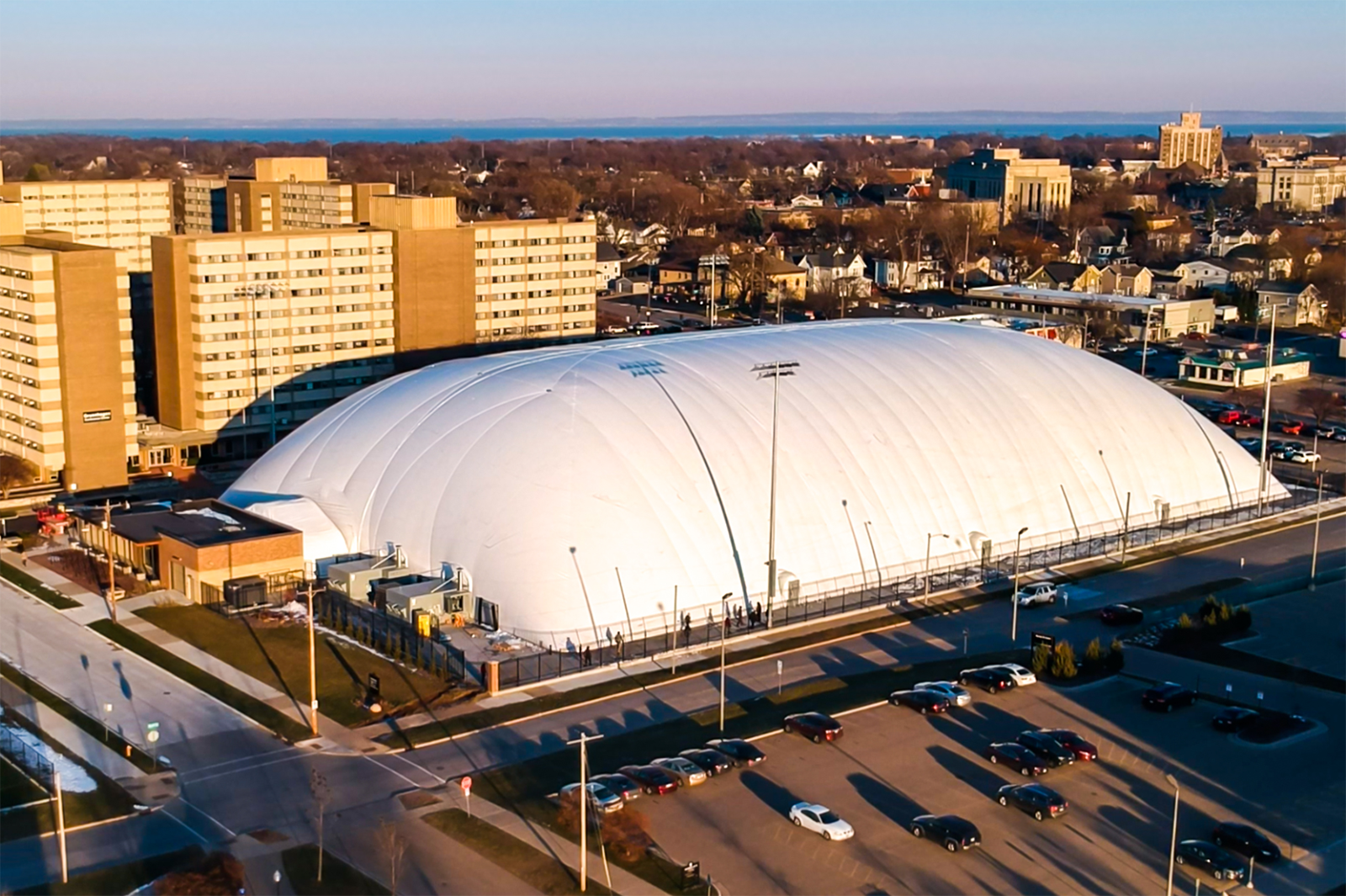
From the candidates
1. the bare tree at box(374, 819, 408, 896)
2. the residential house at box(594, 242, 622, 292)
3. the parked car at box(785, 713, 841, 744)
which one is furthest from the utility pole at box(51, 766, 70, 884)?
the residential house at box(594, 242, 622, 292)

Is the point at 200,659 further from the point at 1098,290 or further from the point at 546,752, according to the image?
the point at 1098,290

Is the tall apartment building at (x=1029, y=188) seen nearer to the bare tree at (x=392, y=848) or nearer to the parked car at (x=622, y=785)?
the parked car at (x=622, y=785)

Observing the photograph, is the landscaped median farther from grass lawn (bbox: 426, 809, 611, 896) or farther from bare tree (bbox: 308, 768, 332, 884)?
grass lawn (bbox: 426, 809, 611, 896)

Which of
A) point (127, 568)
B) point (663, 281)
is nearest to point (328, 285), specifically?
point (127, 568)

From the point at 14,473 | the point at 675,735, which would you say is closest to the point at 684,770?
the point at 675,735

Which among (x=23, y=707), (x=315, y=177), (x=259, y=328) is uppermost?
(x=315, y=177)

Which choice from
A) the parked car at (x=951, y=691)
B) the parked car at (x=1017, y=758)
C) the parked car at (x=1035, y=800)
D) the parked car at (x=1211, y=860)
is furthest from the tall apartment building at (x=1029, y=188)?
the parked car at (x=1211, y=860)
